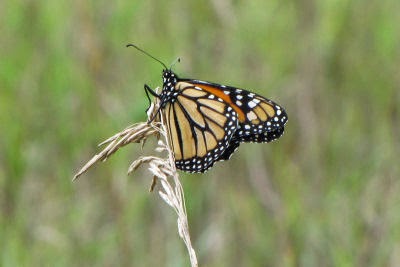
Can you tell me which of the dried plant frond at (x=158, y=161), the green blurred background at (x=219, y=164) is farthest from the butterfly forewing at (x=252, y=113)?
the dried plant frond at (x=158, y=161)

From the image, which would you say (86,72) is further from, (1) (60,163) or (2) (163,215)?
(2) (163,215)

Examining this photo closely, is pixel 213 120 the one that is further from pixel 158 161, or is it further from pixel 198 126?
pixel 158 161

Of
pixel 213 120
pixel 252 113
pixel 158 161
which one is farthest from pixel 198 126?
pixel 158 161

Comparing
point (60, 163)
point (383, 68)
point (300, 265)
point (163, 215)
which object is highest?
point (383, 68)

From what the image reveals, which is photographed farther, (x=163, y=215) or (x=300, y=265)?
(x=163, y=215)

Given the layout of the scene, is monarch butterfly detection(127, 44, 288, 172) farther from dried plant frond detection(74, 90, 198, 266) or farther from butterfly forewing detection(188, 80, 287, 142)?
dried plant frond detection(74, 90, 198, 266)

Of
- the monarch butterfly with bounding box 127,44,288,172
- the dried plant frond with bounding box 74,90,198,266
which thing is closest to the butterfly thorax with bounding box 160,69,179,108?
the monarch butterfly with bounding box 127,44,288,172

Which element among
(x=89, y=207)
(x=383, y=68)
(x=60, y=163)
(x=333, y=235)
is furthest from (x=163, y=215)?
(x=383, y=68)
